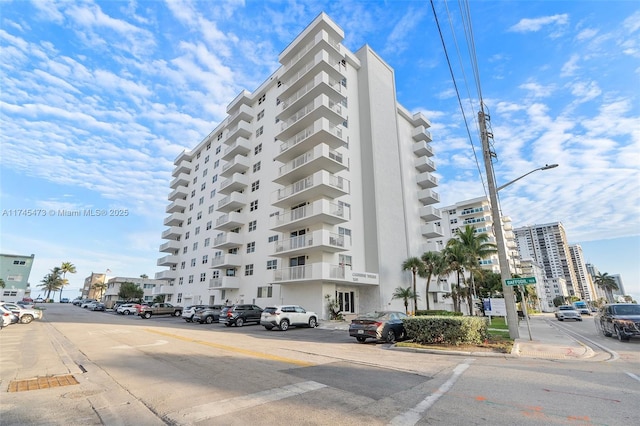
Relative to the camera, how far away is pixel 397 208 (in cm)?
3766

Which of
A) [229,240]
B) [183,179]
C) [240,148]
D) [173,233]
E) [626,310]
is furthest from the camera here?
[183,179]

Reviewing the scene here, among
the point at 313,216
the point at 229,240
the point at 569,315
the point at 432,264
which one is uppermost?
the point at 313,216

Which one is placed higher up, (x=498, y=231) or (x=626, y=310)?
(x=498, y=231)

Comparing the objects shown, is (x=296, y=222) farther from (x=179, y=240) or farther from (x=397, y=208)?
(x=179, y=240)

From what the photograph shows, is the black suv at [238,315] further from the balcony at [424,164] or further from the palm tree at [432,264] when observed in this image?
the balcony at [424,164]

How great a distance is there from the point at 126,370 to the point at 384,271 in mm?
26923

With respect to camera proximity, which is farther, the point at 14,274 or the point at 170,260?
the point at 14,274

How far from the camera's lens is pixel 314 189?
29844mm

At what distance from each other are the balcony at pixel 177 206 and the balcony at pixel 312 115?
30.9 m

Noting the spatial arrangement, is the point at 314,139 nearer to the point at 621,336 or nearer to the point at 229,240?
the point at 229,240

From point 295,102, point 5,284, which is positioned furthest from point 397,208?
point 5,284

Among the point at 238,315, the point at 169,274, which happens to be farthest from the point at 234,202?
the point at 169,274

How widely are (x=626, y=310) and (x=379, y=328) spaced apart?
1288 cm

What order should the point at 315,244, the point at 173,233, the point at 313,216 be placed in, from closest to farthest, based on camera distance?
the point at 315,244 < the point at 313,216 < the point at 173,233
